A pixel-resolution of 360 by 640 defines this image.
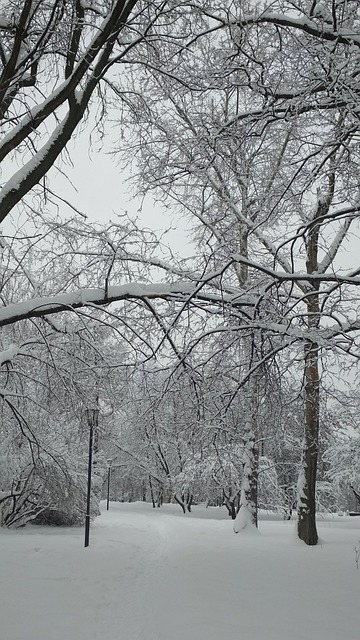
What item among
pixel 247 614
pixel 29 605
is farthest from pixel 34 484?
pixel 247 614

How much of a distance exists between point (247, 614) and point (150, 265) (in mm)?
4649

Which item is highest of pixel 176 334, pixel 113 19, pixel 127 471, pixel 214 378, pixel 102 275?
pixel 113 19

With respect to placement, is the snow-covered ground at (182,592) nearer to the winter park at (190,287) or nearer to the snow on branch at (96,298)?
the winter park at (190,287)

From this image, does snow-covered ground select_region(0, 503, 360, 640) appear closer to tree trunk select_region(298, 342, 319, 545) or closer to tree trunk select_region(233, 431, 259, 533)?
tree trunk select_region(298, 342, 319, 545)

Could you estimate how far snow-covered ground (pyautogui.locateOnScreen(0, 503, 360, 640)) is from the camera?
5266 mm

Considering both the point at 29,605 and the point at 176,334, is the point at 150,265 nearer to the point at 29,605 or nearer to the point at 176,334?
the point at 176,334

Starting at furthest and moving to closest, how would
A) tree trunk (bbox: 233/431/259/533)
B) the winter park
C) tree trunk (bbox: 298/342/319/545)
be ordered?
1. tree trunk (bbox: 233/431/259/533)
2. tree trunk (bbox: 298/342/319/545)
3. the winter park

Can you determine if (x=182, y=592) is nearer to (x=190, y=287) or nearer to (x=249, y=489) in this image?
(x=190, y=287)

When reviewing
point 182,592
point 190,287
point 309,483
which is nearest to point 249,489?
point 309,483

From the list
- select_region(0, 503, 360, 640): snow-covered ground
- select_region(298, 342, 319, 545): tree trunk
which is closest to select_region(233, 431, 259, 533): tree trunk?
select_region(0, 503, 360, 640): snow-covered ground

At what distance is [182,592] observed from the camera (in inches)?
278

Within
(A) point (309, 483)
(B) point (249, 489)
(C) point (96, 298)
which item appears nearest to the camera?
(C) point (96, 298)

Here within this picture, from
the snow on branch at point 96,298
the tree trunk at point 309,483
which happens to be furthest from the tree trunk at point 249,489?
the snow on branch at point 96,298

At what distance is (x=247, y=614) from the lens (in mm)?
5770
